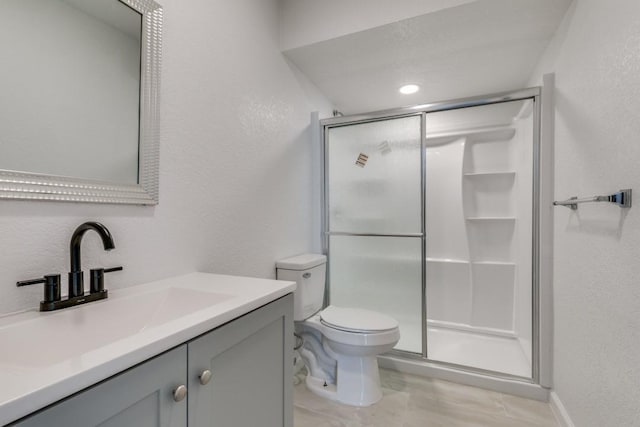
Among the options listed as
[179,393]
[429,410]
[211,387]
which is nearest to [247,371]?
[211,387]

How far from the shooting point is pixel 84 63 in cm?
93

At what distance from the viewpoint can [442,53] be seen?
1.96 m

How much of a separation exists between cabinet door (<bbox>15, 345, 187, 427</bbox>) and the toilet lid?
1.17 m

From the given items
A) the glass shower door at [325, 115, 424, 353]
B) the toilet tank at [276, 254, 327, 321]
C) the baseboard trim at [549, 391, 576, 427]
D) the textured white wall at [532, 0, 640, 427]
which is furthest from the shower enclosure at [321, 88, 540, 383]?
the toilet tank at [276, 254, 327, 321]

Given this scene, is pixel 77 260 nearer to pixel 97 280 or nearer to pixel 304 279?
pixel 97 280

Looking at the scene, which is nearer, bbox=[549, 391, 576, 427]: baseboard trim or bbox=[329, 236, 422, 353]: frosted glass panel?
bbox=[549, 391, 576, 427]: baseboard trim

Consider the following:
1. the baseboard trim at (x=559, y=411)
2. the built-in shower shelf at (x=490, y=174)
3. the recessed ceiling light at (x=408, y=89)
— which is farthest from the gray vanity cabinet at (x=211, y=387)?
the built-in shower shelf at (x=490, y=174)

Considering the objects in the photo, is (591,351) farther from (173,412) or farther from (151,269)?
(151,269)

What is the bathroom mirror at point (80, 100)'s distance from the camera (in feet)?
2.55

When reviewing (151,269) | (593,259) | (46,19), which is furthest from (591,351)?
(46,19)

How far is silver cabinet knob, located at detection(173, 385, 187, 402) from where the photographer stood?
2.02 ft

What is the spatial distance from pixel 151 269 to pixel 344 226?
150 cm

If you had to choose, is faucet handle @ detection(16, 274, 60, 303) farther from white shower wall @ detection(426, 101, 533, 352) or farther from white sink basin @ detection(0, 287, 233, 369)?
white shower wall @ detection(426, 101, 533, 352)

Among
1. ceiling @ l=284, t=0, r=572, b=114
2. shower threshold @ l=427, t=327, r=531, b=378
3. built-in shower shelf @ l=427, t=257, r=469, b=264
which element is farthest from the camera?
built-in shower shelf @ l=427, t=257, r=469, b=264
